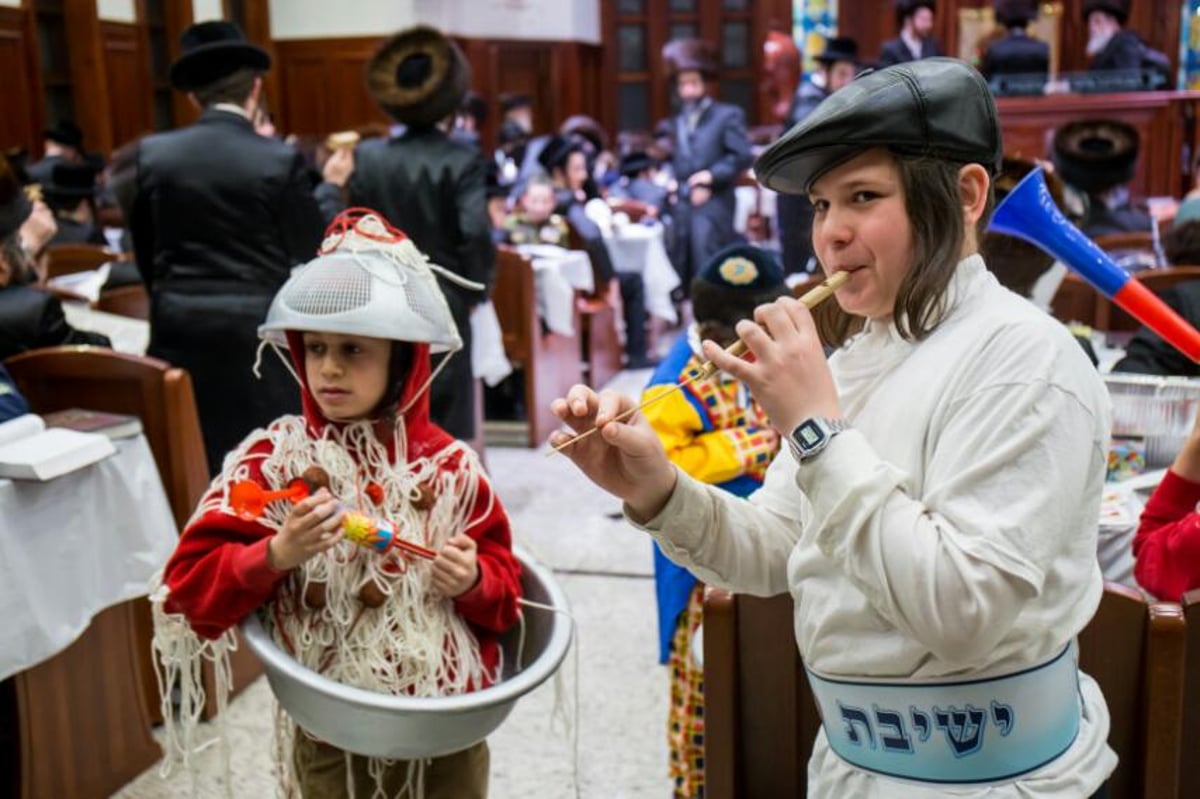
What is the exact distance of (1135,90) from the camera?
757cm

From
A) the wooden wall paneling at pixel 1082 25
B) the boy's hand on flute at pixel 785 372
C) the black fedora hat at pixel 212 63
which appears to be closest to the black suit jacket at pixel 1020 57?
the wooden wall paneling at pixel 1082 25

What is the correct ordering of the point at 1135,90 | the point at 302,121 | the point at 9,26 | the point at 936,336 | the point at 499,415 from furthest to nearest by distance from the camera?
the point at 302,121, the point at 9,26, the point at 1135,90, the point at 499,415, the point at 936,336

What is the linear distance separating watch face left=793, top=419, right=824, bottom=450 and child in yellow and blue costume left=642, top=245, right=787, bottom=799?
1.19m

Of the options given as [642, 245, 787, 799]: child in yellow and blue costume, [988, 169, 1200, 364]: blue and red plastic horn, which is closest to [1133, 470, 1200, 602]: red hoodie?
[988, 169, 1200, 364]: blue and red plastic horn

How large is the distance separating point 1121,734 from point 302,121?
10.9 m

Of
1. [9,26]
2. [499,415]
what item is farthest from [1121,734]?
[9,26]

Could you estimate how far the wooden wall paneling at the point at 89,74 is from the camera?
29.0 ft

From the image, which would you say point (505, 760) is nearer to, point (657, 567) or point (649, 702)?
point (649, 702)

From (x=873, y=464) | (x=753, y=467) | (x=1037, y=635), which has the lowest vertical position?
(x=753, y=467)

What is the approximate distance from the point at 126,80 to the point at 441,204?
6.37m

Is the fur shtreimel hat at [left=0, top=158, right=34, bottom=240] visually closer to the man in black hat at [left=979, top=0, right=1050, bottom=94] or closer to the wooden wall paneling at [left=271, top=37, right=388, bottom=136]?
the man in black hat at [left=979, top=0, right=1050, bottom=94]

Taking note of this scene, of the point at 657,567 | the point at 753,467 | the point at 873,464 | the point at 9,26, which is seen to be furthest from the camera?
the point at 9,26

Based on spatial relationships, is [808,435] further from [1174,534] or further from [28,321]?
[28,321]

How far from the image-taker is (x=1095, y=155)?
4.60m
